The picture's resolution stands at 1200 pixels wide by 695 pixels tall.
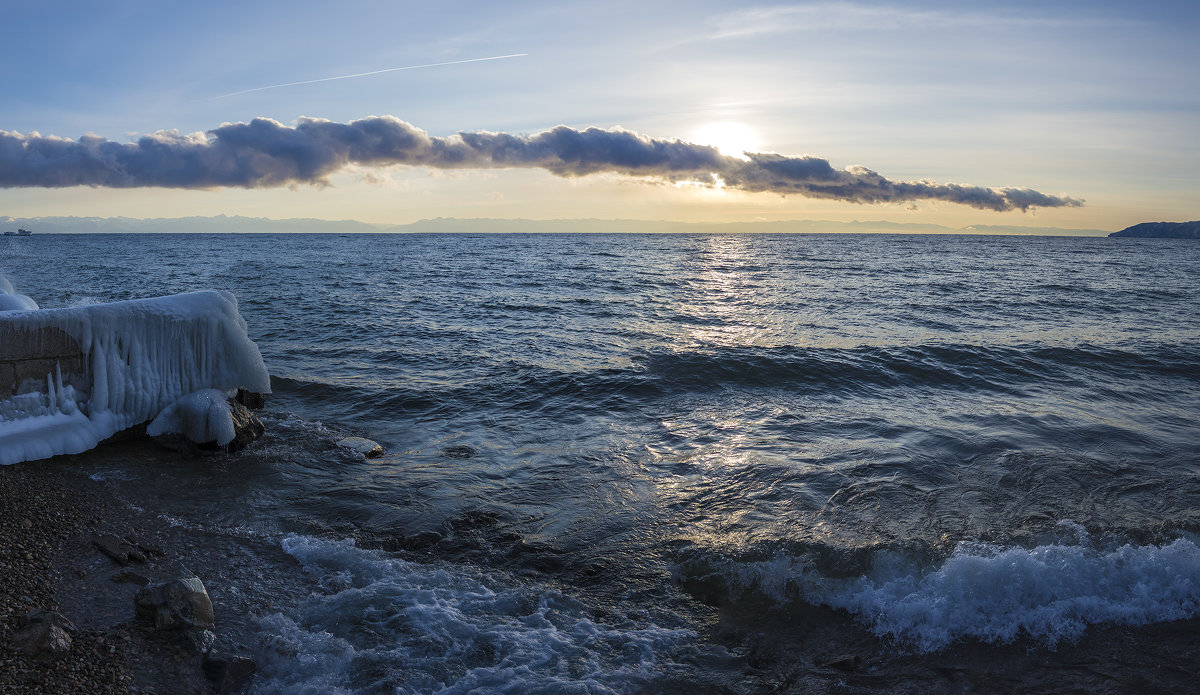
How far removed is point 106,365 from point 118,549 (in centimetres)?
428

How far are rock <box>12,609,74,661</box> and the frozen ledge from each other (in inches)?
192

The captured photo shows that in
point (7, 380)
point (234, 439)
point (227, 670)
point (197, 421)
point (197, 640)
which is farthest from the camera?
point (234, 439)

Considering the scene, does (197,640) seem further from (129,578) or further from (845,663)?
(845,663)

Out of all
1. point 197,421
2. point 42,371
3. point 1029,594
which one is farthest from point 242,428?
point 1029,594

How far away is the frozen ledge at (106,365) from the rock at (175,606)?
495 cm

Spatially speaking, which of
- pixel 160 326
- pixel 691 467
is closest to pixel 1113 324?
pixel 691 467

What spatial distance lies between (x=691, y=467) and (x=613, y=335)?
11886 mm

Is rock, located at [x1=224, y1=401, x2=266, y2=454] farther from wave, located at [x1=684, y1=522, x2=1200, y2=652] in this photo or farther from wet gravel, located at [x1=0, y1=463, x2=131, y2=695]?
wave, located at [x1=684, y1=522, x2=1200, y2=652]

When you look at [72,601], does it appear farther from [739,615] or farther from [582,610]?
[739,615]

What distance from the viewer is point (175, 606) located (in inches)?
216

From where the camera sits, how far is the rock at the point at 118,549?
6457 mm

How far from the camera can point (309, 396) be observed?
14438 mm

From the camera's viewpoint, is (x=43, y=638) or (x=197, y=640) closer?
(x=43, y=638)

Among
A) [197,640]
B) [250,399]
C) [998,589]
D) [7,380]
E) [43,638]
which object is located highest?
[7,380]
